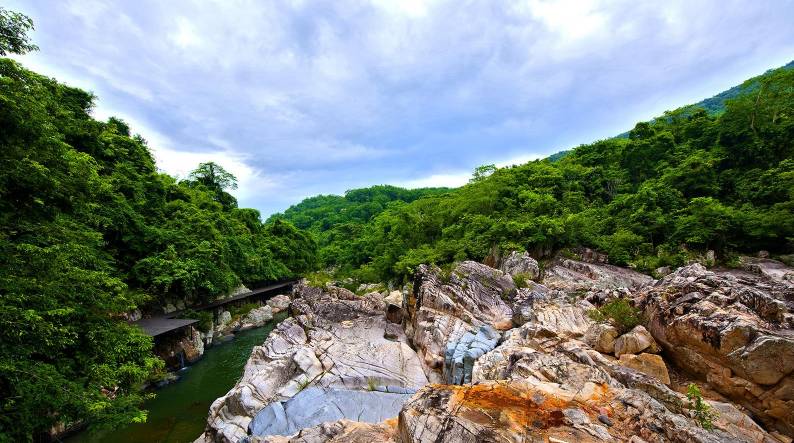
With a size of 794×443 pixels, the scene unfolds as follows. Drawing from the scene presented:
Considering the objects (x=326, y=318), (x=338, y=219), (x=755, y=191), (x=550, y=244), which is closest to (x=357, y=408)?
(x=326, y=318)

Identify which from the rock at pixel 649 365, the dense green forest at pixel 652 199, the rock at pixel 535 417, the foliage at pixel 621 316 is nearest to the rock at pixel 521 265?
the dense green forest at pixel 652 199

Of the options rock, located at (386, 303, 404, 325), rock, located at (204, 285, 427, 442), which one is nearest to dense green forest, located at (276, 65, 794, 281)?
rock, located at (386, 303, 404, 325)

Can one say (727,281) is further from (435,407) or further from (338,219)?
(338,219)

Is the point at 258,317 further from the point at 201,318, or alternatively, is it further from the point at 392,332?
the point at 392,332

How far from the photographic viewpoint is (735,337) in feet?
22.7

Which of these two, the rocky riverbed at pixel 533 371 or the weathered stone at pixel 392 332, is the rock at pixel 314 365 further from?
the weathered stone at pixel 392 332

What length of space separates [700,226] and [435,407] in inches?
983

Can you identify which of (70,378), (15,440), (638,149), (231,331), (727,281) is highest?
(638,149)

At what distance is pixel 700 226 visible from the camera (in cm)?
2119

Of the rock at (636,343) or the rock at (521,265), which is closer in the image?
the rock at (636,343)

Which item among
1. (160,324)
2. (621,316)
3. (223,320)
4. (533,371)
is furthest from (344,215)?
(533,371)

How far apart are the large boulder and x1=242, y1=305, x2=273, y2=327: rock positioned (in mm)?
30765

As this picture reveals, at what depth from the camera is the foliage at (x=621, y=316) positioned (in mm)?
9727

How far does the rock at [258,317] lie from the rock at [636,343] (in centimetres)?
2975
